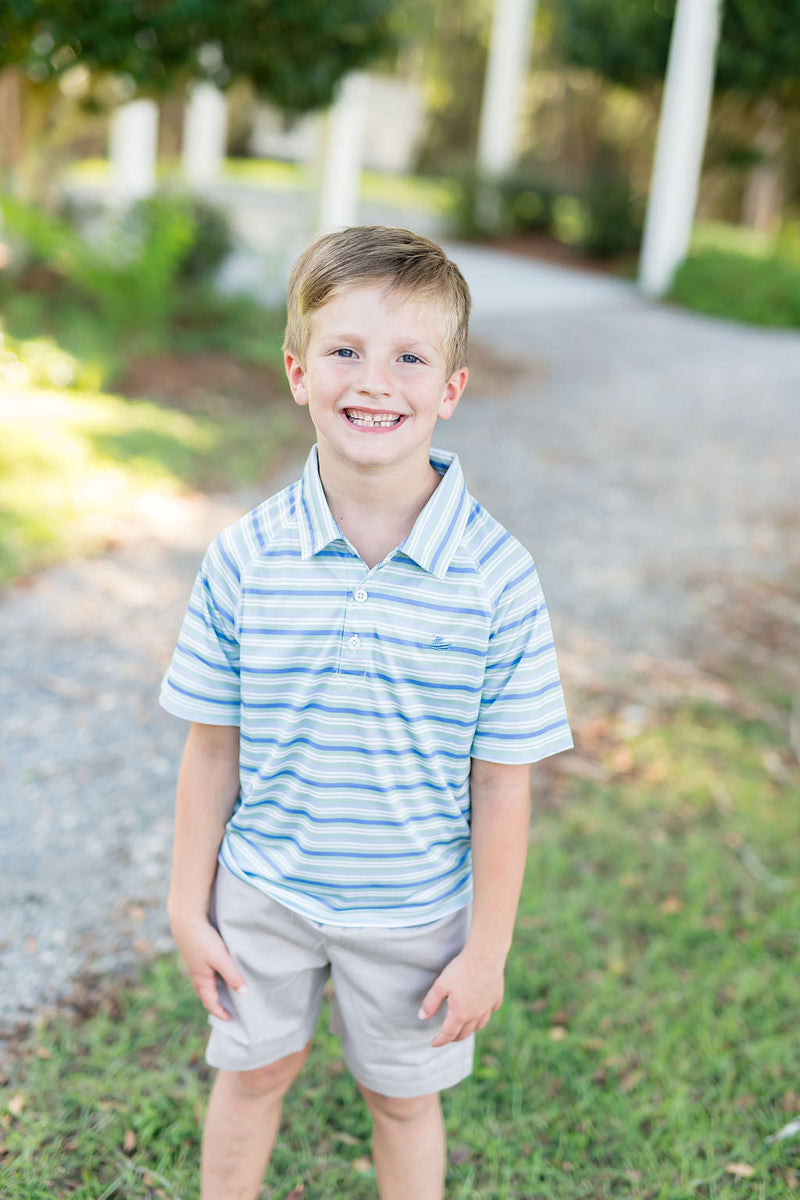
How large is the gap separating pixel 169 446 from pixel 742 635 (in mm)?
3203

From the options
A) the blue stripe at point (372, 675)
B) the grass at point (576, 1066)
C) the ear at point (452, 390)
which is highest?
the ear at point (452, 390)

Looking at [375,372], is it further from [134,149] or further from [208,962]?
[134,149]

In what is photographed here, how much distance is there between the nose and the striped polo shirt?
0.16 metres

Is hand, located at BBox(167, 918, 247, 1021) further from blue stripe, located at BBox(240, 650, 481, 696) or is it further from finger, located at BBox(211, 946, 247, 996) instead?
blue stripe, located at BBox(240, 650, 481, 696)

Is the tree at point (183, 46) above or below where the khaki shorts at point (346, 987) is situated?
above

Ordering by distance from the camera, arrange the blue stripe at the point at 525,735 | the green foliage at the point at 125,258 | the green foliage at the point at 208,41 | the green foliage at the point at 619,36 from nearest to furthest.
Answer: the blue stripe at the point at 525,735
the green foliage at the point at 208,41
the green foliage at the point at 125,258
the green foliage at the point at 619,36

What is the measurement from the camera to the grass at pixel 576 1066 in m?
1.94

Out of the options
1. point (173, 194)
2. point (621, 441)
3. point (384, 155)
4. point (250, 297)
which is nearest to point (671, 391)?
point (621, 441)

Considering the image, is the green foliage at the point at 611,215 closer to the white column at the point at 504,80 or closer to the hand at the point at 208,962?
the white column at the point at 504,80

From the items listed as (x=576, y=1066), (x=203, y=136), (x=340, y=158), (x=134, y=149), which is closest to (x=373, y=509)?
(x=576, y=1066)

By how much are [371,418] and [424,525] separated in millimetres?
147

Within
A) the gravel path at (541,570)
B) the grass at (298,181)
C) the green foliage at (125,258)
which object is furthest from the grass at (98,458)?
the grass at (298,181)

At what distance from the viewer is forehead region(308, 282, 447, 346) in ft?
4.22

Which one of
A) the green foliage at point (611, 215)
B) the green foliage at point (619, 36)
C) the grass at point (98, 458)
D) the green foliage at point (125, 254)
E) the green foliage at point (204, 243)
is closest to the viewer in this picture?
the grass at point (98, 458)
